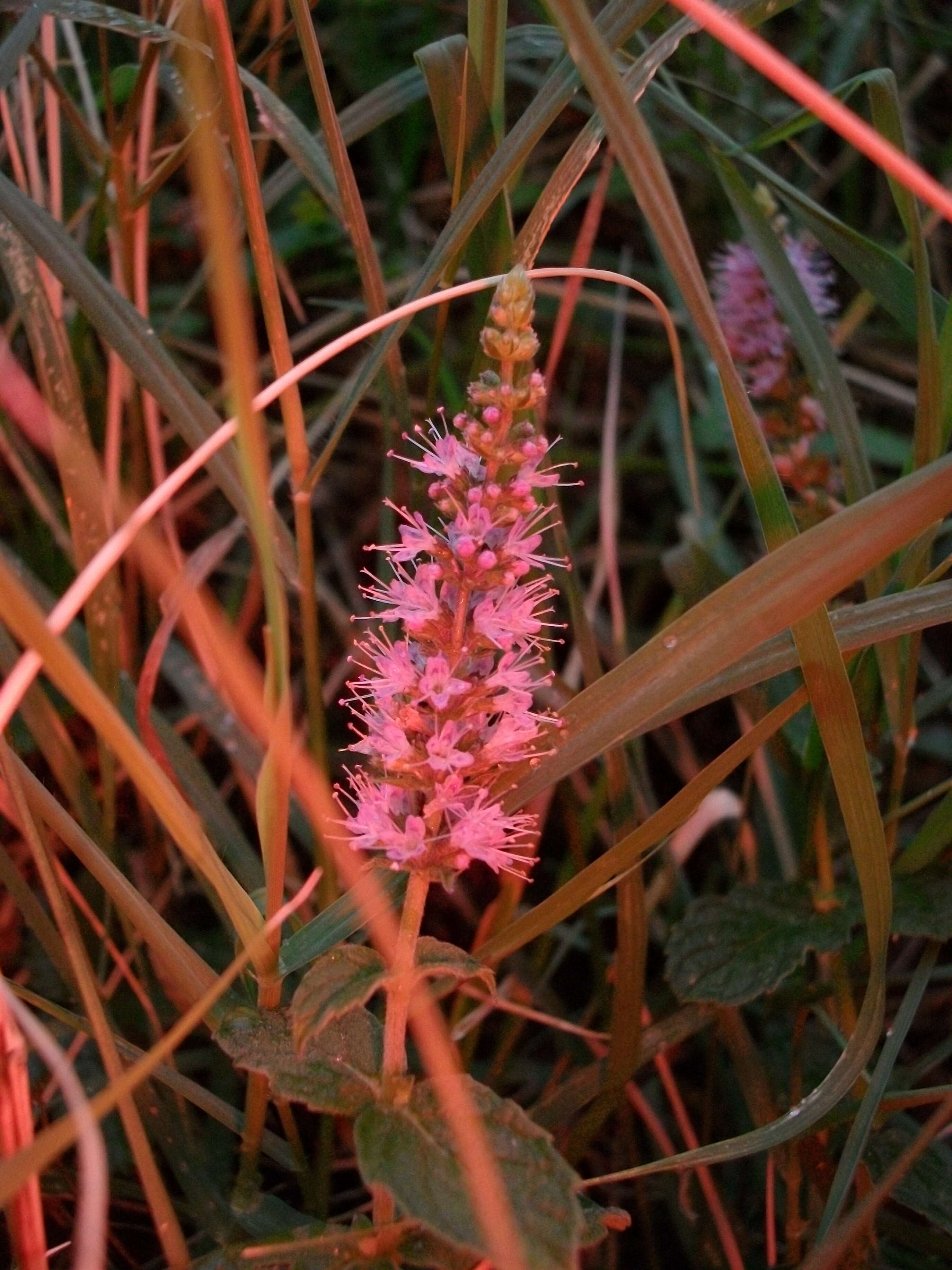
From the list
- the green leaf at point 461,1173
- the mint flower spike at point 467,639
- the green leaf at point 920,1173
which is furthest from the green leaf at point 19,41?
the green leaf at point 920,1173

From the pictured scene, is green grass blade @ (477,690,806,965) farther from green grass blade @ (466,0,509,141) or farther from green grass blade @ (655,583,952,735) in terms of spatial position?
green grass blade @ (466,0,509,141)

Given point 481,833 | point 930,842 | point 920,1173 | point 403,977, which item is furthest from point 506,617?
point 920,1173

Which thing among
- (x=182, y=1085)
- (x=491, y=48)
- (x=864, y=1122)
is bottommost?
(x=864, y=1122)

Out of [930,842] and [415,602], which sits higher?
[415,602]

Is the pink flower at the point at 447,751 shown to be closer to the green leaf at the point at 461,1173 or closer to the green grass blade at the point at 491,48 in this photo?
the green leaf at the point at 461,1173

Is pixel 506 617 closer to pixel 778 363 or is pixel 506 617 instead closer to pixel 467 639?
pixel 467 639
